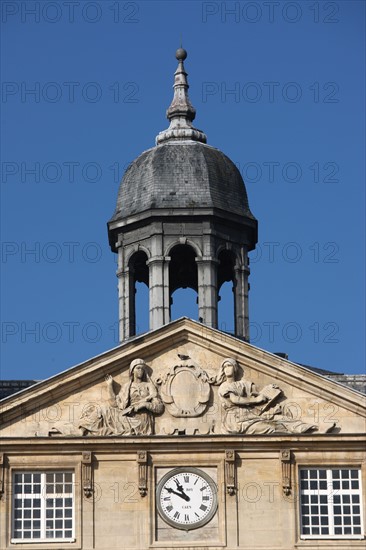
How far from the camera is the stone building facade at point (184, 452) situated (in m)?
59.5

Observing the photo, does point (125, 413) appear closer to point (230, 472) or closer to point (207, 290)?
point (230, 472)

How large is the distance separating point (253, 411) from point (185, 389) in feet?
5.85

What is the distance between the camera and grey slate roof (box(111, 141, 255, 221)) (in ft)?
213

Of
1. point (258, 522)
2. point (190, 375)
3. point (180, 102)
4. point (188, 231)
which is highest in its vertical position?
point (180, 102)

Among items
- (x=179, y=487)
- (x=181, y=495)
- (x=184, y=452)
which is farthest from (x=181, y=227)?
(x=181, y=495)

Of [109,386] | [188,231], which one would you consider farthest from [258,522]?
[188,231]

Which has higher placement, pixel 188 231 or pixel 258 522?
pixel 188 231

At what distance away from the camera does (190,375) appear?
2389 inches

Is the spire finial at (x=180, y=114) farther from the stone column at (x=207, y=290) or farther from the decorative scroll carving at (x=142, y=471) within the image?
the decorative scroll carving at (x=142, y=471)

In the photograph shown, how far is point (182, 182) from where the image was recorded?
65.2 meters

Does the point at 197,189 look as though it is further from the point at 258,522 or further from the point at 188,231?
the point at 258,522

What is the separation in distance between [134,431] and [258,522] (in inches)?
150

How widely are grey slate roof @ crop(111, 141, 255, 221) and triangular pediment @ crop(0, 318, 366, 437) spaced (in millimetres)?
5136

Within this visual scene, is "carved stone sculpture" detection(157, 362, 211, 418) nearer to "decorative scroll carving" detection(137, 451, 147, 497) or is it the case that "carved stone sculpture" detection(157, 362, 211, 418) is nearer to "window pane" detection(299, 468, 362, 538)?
"decorative scroll carving" detection(137, 451, 147, 497)
